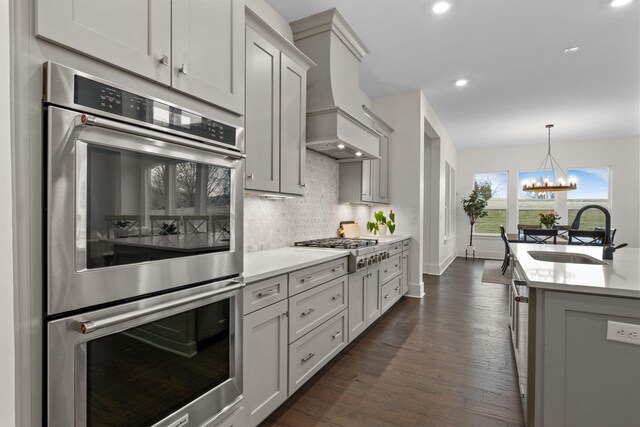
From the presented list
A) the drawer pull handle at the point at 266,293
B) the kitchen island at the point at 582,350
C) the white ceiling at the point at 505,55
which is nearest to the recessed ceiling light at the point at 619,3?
the white ceiling at the point at 505,55

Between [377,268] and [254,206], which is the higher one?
[254,206]

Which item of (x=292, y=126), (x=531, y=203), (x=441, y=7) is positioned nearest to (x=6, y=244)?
(x=292, y=126)

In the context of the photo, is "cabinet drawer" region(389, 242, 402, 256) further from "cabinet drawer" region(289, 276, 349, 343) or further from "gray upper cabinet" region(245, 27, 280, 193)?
"gray upper cabinet" region(245, 27, 280, 193)

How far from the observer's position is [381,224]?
4773 millimetres

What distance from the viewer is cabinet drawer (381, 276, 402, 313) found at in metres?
3.73

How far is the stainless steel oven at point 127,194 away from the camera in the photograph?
905 millimetres

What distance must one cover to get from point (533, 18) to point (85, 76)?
374cm

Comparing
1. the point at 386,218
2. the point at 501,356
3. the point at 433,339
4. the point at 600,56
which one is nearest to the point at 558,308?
the point at 501,356

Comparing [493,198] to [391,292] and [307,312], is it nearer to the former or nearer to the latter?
[391,292]

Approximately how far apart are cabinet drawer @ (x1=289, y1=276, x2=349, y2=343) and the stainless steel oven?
731mm

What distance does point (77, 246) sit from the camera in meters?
0.94

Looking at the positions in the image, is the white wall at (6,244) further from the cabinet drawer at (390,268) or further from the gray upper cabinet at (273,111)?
the cabinet drawer at (390,268)

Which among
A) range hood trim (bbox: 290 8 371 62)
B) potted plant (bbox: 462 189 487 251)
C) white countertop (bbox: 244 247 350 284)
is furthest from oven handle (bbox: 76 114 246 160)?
potted plant (bbox: 462 189 487 251)

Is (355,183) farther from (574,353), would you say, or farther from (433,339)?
(574,353)
